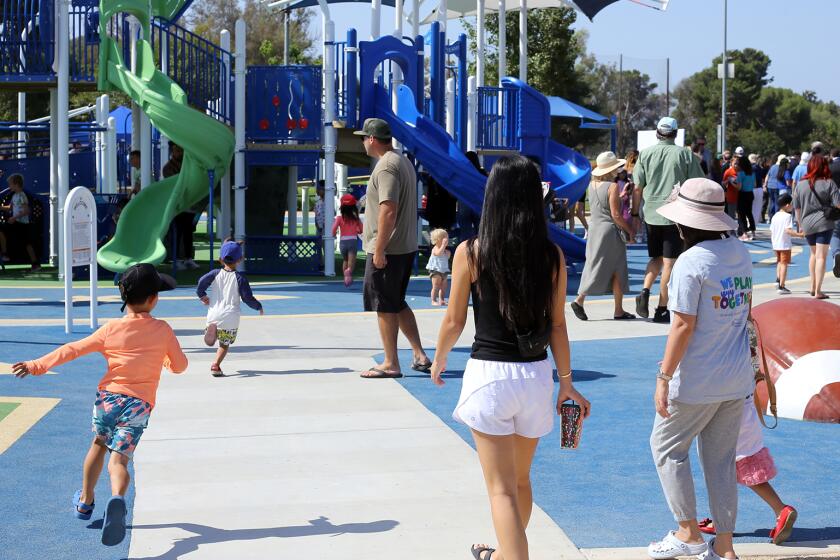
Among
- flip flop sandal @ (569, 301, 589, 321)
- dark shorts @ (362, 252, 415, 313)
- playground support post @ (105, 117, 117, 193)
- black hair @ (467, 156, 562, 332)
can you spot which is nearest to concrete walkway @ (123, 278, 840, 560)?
dark shorts @ (362, 252, 415, 313)

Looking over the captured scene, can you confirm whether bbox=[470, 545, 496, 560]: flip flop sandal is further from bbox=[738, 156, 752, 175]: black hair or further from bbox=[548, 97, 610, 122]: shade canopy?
bbox=[548, 97, 610, 122]: shade canopy

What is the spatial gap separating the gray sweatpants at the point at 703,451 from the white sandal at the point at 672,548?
0.09 m

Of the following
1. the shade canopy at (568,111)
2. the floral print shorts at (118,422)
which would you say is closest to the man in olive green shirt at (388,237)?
the floral print shorts at (118,422)

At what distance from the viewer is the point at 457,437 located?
7461 mm

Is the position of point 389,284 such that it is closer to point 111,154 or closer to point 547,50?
point 111,154

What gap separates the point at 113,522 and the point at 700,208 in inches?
110

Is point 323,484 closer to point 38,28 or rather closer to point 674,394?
point 674,394

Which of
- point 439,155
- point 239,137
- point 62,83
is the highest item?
point 62,83

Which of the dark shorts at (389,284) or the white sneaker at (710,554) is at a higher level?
the dark shorts at (389,284)

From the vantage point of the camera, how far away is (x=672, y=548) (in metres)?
5.02

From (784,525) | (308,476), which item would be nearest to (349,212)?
(308,476)

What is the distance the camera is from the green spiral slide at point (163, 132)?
1694 cm

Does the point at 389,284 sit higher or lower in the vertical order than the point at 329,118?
lower

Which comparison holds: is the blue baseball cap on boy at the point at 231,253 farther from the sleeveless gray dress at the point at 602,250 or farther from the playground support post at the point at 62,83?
the playground support post at the point at 62,83
